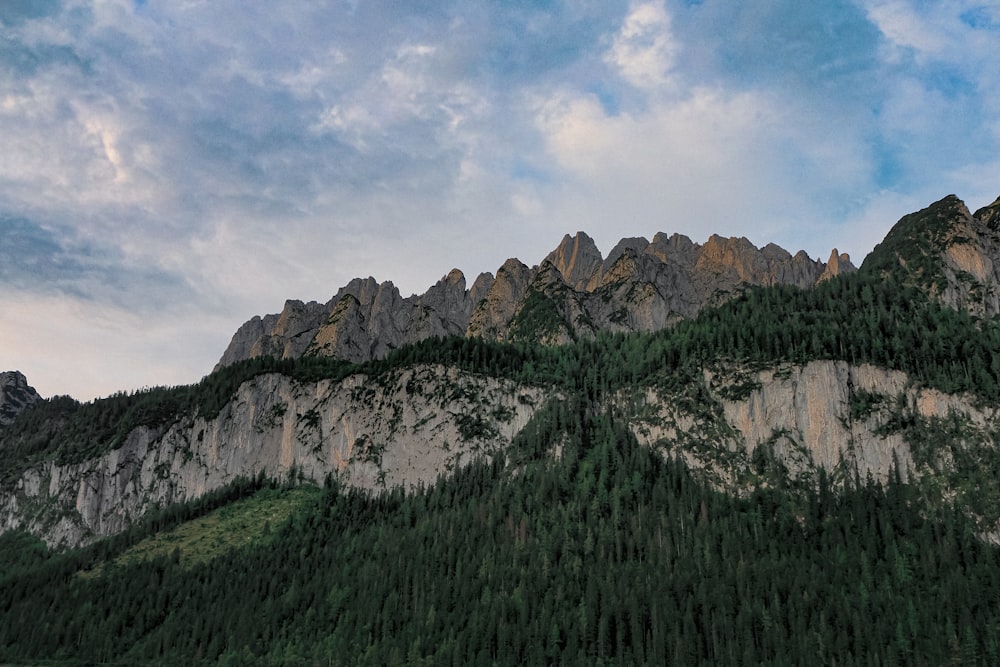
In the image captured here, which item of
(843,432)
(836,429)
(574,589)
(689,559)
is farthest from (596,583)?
(843,432)

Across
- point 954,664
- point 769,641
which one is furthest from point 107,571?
point 954,664

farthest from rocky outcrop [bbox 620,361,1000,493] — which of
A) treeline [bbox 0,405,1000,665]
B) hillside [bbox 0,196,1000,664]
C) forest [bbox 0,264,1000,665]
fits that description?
treeline [bbox 0,405,1000,665]

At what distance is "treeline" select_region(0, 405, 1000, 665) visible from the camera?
132125mm

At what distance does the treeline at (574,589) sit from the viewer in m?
132

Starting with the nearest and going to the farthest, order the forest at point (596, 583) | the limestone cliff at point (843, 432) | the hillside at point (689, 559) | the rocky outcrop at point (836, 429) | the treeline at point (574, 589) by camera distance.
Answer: the treeline at point (574, 589), the forest at point (596, 583), the hillside at point (689, 559), the limestone cliff at point (843, 432), the rocky outcrop at point (836, 429)

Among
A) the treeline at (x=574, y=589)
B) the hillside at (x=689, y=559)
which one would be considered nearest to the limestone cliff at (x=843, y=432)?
the hillside at (x=689, y=559)

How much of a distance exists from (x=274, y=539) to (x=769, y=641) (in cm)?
11901

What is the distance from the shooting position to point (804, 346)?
199875 millimetres

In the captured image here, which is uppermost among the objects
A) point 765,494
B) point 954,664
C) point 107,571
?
point 765,494

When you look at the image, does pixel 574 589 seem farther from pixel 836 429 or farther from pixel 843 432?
pixel 843 432

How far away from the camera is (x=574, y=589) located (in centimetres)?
15225

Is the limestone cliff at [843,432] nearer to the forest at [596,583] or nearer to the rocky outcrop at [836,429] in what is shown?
the rocky outcrop at [836,429]

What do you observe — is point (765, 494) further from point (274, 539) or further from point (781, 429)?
point (274, 539)

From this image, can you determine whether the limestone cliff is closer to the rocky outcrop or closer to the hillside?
the rocky outcrop
